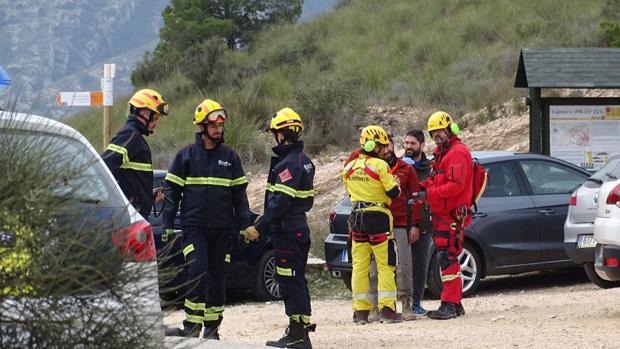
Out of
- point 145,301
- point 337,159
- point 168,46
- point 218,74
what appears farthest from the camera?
point 168,46

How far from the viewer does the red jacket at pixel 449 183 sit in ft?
33.8

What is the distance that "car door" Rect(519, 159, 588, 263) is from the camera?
1269cm

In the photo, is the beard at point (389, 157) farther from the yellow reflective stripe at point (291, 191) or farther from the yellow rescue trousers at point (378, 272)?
the yellow reflective stripe at point (291, 191)

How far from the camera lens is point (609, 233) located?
9.80 metres

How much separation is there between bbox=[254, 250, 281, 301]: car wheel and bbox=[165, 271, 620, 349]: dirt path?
137 millimetres

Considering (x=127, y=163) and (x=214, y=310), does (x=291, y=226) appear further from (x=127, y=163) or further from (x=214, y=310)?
(x=127, y=163)

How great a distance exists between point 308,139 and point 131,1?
331 feet

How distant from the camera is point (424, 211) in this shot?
436 inches

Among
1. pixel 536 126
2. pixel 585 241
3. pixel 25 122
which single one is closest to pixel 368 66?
pixel 536 126

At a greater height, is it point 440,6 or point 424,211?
point 440,6

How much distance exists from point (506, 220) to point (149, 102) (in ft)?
16.0

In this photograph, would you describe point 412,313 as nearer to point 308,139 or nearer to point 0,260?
point 0,260

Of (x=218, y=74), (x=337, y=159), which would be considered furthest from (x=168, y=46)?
(x=337, y=159)

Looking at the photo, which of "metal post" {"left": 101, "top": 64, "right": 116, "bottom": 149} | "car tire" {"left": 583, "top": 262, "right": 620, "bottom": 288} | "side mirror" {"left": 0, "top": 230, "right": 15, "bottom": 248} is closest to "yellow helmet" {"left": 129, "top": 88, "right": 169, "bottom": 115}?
"car tire" {"left": 583, "top": 262, "right": 620, "bottom": 288}
